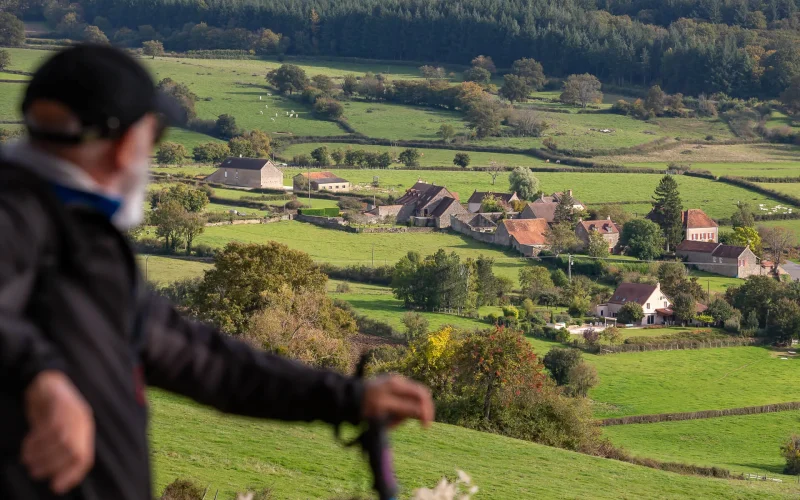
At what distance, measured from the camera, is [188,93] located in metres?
126

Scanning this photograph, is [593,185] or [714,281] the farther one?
[593,185]

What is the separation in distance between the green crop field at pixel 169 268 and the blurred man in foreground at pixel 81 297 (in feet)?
166

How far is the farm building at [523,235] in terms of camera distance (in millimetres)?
77188

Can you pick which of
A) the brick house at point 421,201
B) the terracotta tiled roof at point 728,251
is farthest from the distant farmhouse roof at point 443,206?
the terracotta tiled roof at point 728,251

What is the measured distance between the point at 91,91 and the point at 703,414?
4574 cm

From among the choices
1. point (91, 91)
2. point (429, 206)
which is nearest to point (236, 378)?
point (91, 91)

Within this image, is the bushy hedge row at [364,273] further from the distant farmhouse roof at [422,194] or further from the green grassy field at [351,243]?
the distant farmhouse roof at [422,194]

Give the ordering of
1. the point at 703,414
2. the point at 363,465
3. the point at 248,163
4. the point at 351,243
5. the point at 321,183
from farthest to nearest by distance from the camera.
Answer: the point at 248,163 < the point at 321,183 < the point at 351,243 < the point at 703,414 < the point at 363,465

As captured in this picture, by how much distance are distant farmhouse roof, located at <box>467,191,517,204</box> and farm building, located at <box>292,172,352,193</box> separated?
32.6 feet

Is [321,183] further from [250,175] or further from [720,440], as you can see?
[720,440]

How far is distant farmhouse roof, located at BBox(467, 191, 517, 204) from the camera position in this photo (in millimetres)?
90044

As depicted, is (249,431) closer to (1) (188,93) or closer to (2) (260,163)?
(2) (260,163)

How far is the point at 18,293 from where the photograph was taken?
1.95 metres

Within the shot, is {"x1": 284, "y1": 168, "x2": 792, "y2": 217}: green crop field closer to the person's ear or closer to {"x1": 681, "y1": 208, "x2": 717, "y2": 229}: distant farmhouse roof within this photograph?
{"x1": 681, "y1": 208, "x2": 717, "y2": 229}: distant farmhouse roof
